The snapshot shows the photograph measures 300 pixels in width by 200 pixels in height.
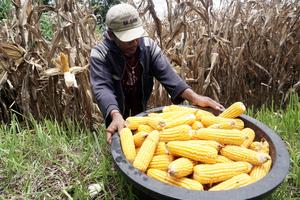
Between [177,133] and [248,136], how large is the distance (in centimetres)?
42

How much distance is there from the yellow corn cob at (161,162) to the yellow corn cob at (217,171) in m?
0.15

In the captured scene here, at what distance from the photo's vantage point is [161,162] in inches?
85.0

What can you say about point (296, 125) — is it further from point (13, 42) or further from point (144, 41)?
point (13, 42)

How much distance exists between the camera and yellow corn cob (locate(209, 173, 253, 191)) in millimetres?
2006

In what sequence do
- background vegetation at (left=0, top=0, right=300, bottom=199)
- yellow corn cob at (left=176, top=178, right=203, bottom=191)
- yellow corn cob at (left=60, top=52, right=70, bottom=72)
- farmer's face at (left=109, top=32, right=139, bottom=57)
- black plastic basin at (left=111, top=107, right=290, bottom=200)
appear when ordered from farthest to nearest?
yellow corn cob at (left=60, top=52, right=70, bottom=72)
farmer's face at (left=109, top=32, right=139, bottom=57)
background vegetation at (left=0, top=0, right=300, bottom=199)
yellow corn cob at (left=176, top=178, right=203, bottom=191)
black plastic basin at (left=111, top=107, right=290, bottom=200)

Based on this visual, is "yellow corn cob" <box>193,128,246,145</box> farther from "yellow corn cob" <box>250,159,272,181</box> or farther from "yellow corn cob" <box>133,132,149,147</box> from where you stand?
"yellow corn cob" <box>133,132,149,147</box>

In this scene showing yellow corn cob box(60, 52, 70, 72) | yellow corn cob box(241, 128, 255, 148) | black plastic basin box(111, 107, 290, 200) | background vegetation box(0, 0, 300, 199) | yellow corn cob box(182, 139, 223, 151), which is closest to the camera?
black plastic basin box(111, 107, 290, 200)

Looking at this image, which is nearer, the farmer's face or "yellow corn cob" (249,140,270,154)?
"yellow corn cob" (249,140,270,154)

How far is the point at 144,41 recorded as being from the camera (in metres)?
3.09

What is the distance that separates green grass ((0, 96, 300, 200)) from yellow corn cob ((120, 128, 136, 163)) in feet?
0.80

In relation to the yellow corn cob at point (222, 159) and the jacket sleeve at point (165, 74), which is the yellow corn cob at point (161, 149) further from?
the jacket sleeve at point (165, 74)

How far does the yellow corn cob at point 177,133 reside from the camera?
2.25 meters

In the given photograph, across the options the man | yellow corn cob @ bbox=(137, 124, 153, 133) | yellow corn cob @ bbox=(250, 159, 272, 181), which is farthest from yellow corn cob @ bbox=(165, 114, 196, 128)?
yellow corn cob @ bbox=(250, 159, 272, 181)

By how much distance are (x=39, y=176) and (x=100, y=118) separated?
142cm
